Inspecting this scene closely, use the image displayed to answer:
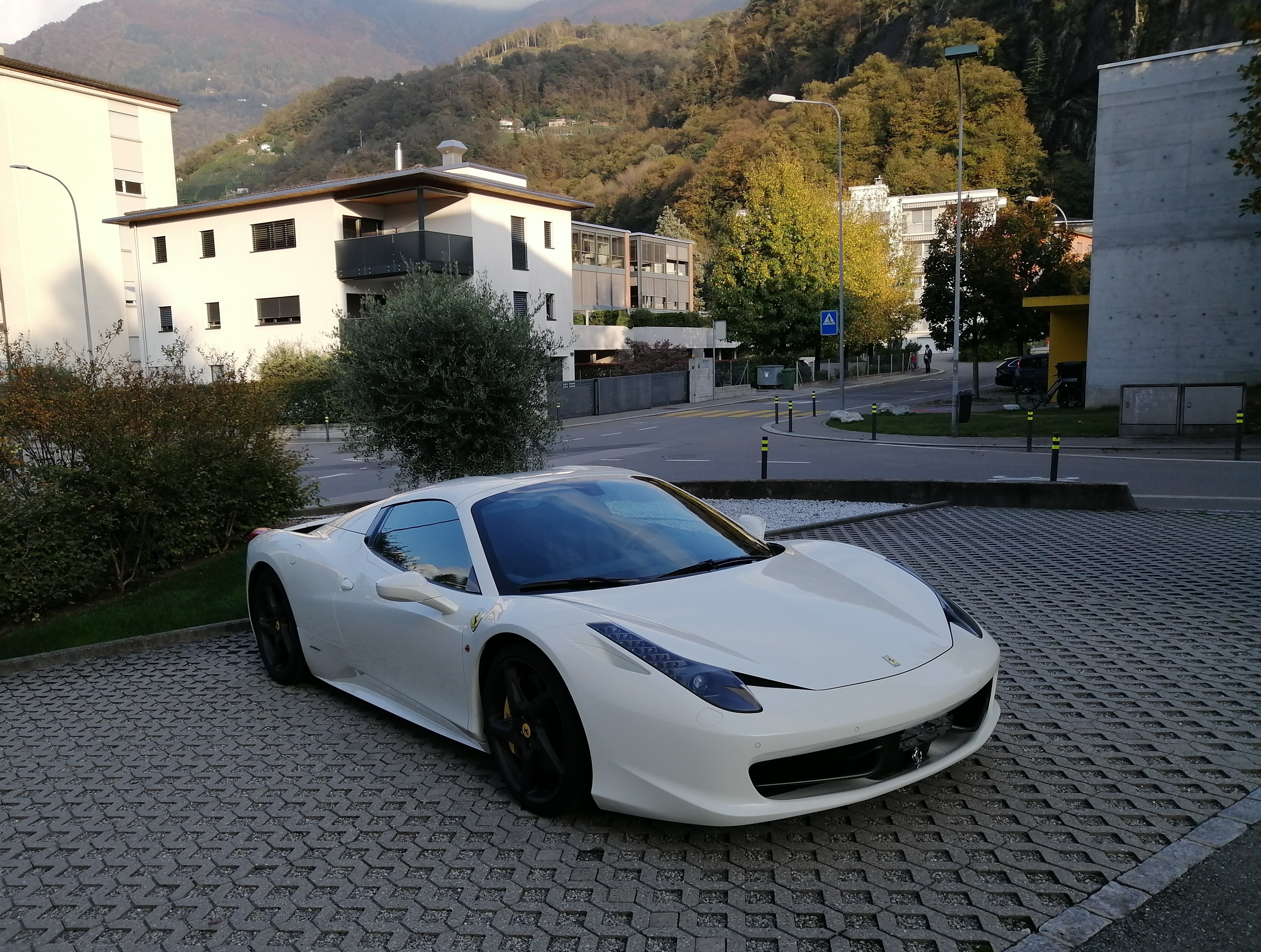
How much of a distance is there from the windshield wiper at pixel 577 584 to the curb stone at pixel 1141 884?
2059mm

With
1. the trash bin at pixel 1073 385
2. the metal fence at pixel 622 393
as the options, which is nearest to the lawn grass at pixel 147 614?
the metal fence at pixel 622 393

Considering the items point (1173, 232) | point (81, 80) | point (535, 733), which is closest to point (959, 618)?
point (535, 733)

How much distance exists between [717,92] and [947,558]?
413ft

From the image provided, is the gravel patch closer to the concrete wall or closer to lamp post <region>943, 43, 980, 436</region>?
lamp post <region>943, 43, 980, 436</region>

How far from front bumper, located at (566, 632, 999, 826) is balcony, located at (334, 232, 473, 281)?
33.5m

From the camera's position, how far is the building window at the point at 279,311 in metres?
39.3

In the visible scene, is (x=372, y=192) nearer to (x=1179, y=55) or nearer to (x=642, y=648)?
(x=1179, y=55)

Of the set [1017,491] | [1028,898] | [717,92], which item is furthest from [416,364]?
[717,92]

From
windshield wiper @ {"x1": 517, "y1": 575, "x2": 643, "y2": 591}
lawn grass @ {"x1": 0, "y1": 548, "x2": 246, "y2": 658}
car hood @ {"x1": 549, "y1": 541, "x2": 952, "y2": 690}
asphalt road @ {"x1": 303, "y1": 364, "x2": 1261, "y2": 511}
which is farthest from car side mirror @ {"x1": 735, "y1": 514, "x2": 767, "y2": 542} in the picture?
asphalt road @ {"x1": 303, "y1": 364, "x2": 1261, "y2": 511}

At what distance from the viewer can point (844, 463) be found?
19172 mm

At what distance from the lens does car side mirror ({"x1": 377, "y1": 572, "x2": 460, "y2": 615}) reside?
4426 mm

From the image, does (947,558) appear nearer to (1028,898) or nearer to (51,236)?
(1028,898)

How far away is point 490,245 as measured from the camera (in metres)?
38.9

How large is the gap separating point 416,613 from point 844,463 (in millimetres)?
15469
